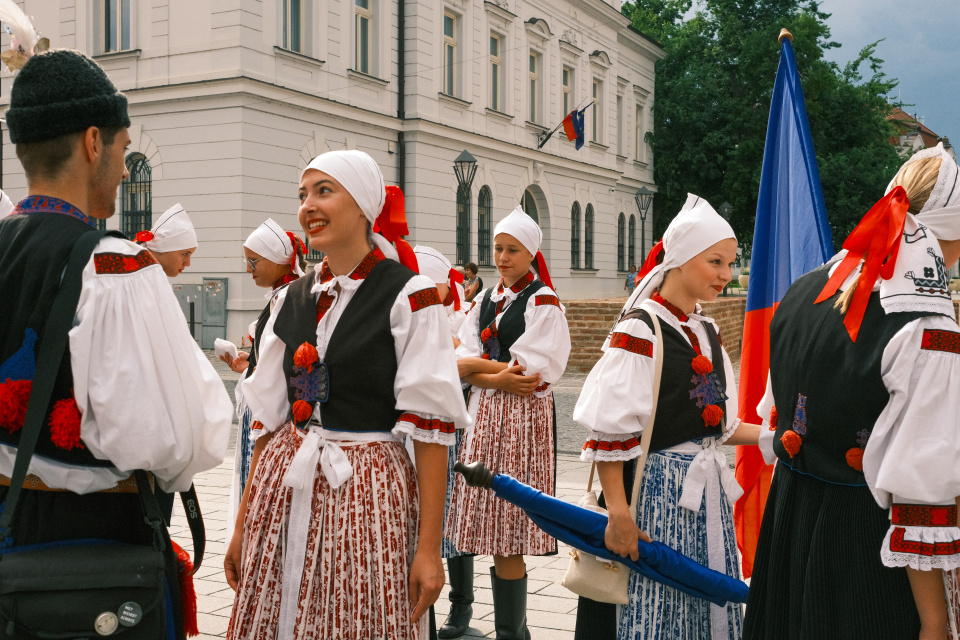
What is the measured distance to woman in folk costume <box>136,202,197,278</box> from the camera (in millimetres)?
5141

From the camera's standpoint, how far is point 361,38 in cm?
2097

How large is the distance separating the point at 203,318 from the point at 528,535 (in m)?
14.5

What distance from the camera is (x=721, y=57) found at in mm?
35969

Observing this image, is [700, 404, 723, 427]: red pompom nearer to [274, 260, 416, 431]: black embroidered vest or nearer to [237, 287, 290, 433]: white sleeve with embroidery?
[274, 260, 416, 431]: black embroidered vest

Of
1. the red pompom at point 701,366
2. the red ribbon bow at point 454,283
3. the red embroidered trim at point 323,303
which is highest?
the red ribbon bow at point 454,283

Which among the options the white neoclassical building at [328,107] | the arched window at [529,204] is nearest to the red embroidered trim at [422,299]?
the white neoclassical building at [328,107]

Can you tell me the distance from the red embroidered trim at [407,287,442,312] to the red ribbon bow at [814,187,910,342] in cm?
107

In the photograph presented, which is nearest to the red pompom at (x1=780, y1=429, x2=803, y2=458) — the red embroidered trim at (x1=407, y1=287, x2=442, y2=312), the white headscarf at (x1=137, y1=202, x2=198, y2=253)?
the red embroidered trim at (x1=407, y1=287, x2=442, y2=312)

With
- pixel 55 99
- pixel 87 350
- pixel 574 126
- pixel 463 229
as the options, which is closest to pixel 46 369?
pixel 87 350

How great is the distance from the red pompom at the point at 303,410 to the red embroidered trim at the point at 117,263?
764 mm

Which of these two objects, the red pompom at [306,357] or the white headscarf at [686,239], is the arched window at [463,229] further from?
A: the red pompom at [306,357]

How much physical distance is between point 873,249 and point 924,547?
0.72 metres

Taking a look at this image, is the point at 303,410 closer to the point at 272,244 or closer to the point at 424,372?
the point at 424,372

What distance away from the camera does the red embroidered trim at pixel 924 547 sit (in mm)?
2105
